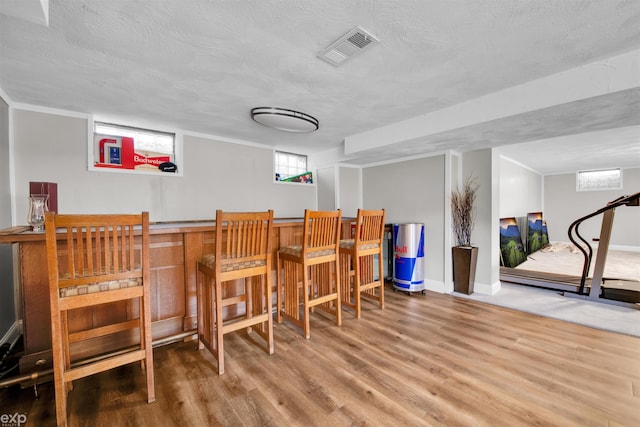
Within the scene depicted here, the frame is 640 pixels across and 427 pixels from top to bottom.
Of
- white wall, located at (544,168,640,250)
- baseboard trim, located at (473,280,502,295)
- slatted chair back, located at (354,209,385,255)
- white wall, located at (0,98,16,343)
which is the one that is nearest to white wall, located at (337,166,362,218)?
slatted chair back, located at (354,209,385,255)

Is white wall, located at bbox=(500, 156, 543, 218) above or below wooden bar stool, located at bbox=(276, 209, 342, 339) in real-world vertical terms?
above

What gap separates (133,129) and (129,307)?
252 centimetres

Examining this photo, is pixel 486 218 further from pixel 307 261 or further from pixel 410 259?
pixel 307 261

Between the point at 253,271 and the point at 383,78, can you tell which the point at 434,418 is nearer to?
the point at 253,271

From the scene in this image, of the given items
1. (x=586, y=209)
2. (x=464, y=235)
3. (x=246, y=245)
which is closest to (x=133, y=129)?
(x=246, y=245)

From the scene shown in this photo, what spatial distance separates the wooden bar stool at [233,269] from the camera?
6.10 feet

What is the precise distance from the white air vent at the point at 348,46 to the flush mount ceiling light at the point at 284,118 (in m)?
0.98

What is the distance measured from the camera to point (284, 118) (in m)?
2.86

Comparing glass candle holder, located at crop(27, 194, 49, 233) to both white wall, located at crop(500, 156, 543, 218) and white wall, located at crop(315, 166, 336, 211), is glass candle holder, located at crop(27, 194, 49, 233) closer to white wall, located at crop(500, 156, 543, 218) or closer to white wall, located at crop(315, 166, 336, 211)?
white wall, located at crop(315, 166, 336, 211)

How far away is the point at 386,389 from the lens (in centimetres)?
173

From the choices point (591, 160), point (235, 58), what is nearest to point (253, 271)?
point (235, 58)

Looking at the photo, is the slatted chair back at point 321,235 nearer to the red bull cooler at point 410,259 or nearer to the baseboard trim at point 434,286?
the red bull cooler at point 410,259

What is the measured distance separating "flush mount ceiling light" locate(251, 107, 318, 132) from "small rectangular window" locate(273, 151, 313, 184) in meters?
1.80

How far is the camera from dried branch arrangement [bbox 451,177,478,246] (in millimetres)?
3754
